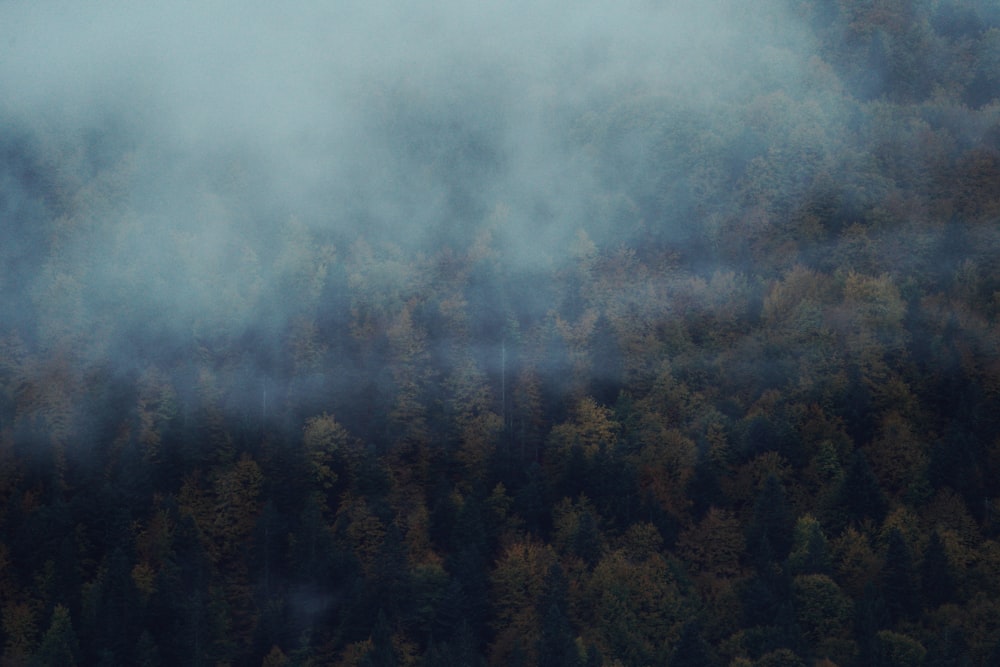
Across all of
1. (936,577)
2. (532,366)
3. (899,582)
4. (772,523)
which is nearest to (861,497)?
(772,523)

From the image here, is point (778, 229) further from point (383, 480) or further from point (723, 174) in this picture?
point (383, 480)

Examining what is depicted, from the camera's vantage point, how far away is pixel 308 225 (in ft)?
354

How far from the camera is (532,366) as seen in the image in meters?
86.9

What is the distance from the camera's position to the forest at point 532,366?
2657 inches

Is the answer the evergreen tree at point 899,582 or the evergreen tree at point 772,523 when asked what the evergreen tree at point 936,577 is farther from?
the evergreen tree at point 772,523

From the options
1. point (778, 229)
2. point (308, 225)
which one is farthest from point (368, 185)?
point (778, 229)

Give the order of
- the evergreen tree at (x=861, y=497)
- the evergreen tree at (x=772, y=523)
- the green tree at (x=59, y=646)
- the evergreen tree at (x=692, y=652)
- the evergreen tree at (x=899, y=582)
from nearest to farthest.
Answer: the evergreen tree at (x=692, y=652) → the evergreen tree at (x=899, y=582) → the green tree at (x=59, y=646) → the evergreen tree at (x=772, y=523) → the evergreen tree at (x=861, y=497)

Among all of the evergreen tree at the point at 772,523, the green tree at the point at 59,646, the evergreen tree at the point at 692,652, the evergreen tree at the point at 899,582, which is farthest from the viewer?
the evergreen tree at the point at 772,523

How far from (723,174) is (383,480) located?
133 feet

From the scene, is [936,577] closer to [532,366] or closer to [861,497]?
[861,497]

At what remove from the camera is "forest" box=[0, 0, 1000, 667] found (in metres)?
67.5

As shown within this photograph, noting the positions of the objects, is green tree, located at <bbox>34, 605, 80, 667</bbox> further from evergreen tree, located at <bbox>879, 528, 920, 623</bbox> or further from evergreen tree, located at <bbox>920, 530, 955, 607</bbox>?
evergreen tree, located at <bbox>920, 530, 955, 607</bbox>

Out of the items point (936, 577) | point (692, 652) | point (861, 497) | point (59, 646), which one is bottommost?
point (59, 646)

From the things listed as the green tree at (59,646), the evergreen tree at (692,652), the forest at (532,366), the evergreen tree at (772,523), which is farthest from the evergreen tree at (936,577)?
the green tree at (59,646)
